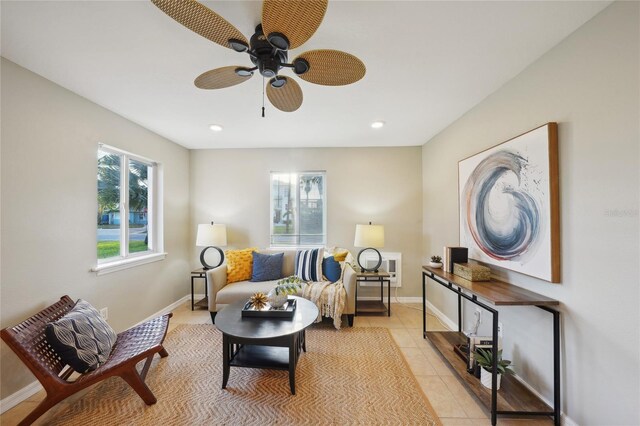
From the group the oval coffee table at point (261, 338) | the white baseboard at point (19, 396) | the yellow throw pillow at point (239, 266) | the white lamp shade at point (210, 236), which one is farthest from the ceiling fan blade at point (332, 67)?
the white baseboard at point (19, 396)

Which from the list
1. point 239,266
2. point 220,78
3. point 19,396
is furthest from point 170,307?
point 220,78

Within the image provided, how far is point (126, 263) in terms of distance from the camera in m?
2.71

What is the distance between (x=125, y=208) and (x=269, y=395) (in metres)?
2.53

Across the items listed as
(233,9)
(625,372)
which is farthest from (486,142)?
(233,9)

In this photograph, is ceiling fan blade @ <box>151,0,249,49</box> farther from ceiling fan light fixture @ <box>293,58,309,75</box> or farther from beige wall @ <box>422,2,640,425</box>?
beige wall @ <box>422,2,640,425</box>

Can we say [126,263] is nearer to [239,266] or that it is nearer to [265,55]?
[239,266]

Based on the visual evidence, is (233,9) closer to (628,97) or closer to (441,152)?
(628,97)

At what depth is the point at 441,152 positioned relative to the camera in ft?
10.3

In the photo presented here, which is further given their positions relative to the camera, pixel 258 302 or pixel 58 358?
pixel 258 302

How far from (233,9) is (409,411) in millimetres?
2705

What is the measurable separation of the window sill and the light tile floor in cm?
82

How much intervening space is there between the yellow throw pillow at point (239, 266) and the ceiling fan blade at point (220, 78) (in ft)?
7.59

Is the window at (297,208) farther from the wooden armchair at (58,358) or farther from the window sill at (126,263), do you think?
the wooden armchair at (58,358)

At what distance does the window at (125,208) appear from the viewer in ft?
8.45
